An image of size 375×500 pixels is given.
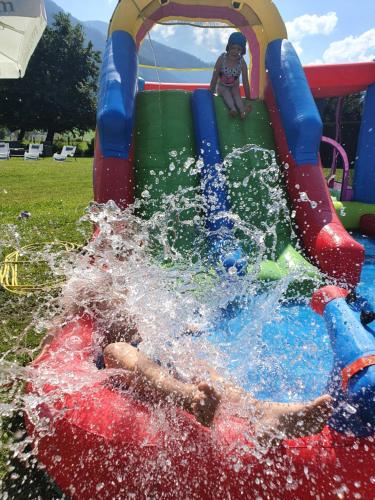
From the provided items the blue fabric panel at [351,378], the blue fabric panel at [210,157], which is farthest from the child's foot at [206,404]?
the blue fabric panel at [210,157]

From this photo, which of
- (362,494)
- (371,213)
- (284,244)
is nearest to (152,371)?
(362,494)

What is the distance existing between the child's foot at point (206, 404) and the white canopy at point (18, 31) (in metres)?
4.83

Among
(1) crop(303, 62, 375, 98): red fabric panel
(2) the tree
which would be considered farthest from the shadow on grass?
(2) the tree

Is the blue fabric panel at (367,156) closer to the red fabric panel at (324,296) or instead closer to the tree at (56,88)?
the red fabric panel at (324,296)

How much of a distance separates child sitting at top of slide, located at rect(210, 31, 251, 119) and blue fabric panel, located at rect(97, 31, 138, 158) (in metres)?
1.02

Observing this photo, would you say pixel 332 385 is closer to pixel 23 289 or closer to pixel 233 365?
pixel 233 365

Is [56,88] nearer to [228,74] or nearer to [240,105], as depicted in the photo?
[228,74]

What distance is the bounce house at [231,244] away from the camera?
151 centimetres

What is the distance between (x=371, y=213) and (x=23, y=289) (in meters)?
4.49

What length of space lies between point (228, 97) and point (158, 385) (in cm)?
389

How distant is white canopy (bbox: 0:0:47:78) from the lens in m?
4.80

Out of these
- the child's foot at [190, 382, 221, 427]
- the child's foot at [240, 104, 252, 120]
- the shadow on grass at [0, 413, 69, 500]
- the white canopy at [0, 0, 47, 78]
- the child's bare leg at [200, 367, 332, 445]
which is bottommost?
the shadow on grass at [0, 413, 69, 500]

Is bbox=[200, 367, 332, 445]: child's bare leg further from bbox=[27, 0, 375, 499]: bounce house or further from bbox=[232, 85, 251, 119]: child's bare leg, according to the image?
bbox=[232, 85, 251, 119]: child's bare leg

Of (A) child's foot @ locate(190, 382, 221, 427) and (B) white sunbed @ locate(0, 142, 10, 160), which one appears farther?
(B) white sunbed @ locate(0, 142, 10, 160)
